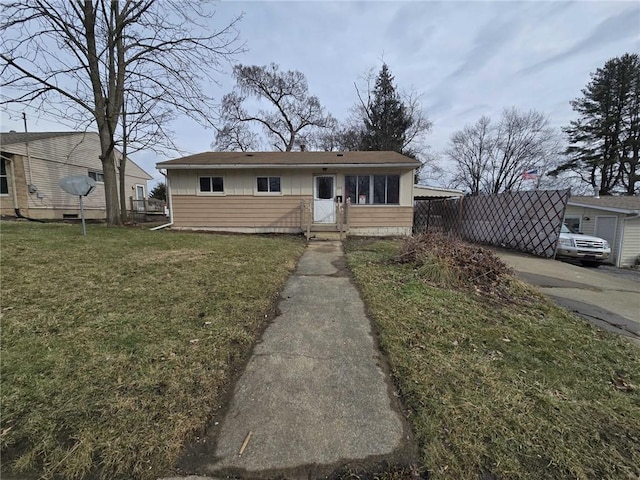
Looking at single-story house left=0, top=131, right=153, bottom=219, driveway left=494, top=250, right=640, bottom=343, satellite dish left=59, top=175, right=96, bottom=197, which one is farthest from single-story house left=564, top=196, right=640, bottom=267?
single-story house left=0, top=131, right=153, bottom=219

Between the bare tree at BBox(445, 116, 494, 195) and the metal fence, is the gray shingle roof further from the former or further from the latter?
the bare tree at BBox(445, 116, 494, 195)

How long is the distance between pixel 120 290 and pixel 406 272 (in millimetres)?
4651

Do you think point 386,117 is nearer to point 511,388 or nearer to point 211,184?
point 211,184

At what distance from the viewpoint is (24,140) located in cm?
1379

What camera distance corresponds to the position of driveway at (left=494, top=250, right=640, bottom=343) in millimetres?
3967

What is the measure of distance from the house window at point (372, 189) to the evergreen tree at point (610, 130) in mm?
25276

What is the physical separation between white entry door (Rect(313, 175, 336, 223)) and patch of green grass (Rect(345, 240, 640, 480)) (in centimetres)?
708

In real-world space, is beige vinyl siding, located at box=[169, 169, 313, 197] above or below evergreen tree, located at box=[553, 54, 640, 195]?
below

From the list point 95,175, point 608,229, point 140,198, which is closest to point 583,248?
point 608,229

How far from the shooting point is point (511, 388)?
7.07 feet

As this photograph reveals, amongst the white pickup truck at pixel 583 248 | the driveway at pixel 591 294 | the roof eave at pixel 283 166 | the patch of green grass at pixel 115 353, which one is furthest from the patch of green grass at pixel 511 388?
the white pickup truck at pixel 583 248

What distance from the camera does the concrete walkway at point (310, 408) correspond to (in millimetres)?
1547

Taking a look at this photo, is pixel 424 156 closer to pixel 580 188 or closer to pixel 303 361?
pixel 580 188

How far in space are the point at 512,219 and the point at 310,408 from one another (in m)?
11.9
